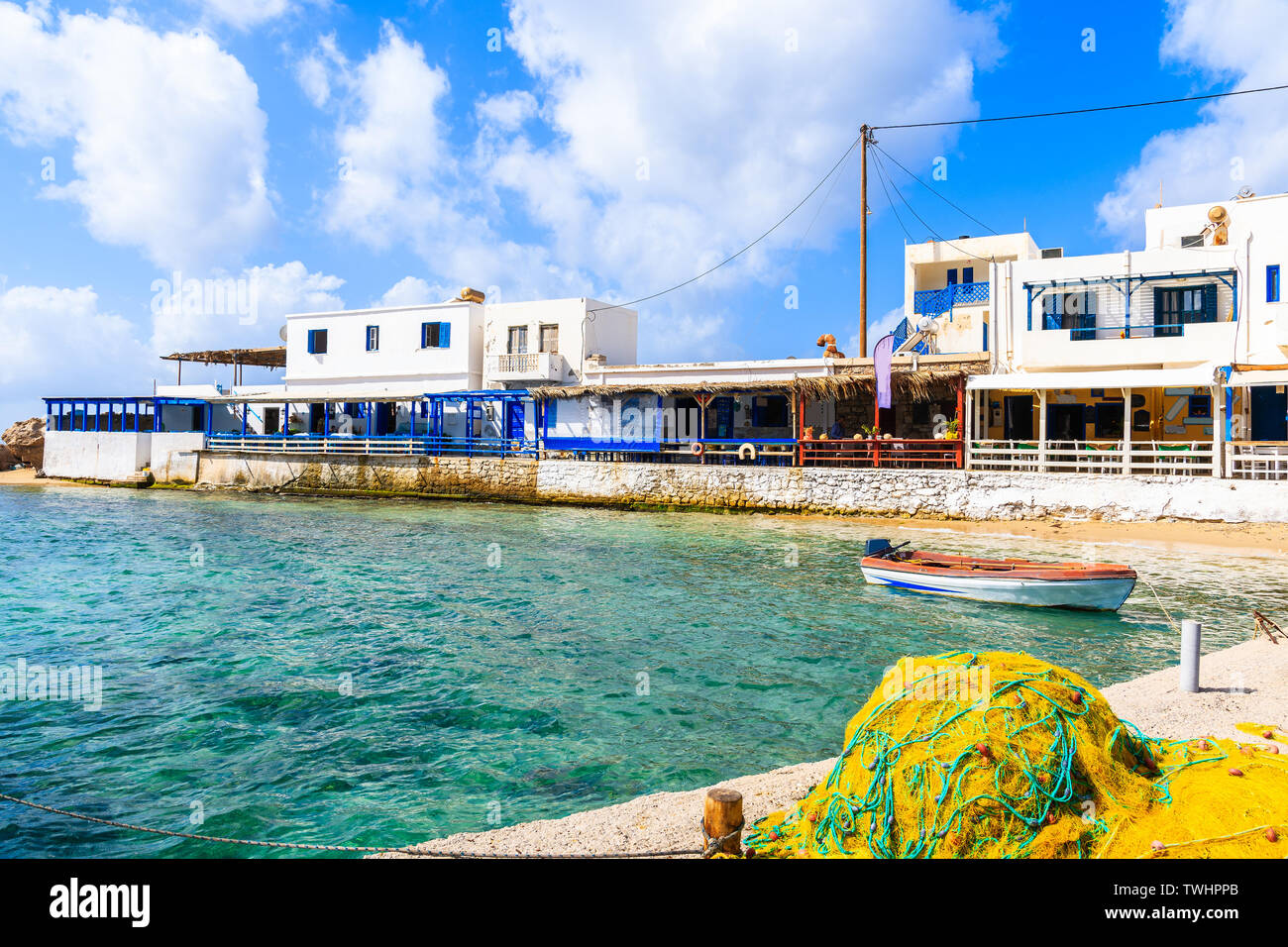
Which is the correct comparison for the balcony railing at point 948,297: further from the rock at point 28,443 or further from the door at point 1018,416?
the rock at point 28,443

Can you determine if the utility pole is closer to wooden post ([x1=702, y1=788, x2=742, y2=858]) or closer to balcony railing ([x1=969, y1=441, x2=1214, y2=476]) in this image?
balcony railing ([x1=969, y1=441, x2=1214, y2=476])

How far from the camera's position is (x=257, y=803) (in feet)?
20.1

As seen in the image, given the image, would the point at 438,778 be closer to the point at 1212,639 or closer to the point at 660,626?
the point at 660,626

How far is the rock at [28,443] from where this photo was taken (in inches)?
1895

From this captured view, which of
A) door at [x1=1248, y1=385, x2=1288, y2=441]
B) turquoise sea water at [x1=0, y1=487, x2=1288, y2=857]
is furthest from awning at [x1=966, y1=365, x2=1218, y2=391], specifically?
turquoise sea water at [x1=0, y1=487, x2=1288, y2=857]

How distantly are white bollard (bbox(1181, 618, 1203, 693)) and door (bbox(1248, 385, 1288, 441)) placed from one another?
2138 cm

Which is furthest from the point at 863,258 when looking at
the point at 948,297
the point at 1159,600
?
the point at 1159,600

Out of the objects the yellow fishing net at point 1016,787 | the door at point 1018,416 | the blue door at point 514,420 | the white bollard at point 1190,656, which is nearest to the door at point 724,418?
the blue door at point 514,420

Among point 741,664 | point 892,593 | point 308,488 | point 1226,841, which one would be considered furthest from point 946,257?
point 1226,841

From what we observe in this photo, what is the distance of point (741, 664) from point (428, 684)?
3.99 meters

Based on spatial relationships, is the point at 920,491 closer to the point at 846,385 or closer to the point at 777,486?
the point at 846,385

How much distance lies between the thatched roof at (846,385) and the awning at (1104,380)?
993 mm

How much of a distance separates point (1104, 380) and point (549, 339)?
2404 cm

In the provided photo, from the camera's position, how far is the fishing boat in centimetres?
1249
